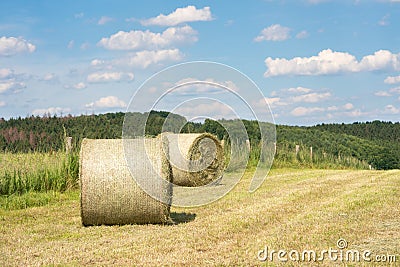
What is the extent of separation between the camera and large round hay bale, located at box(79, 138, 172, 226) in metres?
8.16

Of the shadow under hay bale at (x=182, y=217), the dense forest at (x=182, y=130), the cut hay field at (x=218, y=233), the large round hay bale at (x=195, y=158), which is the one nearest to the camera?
the cut hay field at (x=218, y=233)

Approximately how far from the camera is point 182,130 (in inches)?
664

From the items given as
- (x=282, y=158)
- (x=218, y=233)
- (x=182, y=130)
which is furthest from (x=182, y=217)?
(x=282, y=158)

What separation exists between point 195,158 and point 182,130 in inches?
104

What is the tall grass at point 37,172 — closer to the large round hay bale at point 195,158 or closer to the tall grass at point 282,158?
the large round hay bale at point 195,158

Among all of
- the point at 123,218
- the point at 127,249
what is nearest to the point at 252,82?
the point at 123,218

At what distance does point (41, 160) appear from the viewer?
12.7m

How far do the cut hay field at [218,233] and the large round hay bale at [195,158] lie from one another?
2.96 meters

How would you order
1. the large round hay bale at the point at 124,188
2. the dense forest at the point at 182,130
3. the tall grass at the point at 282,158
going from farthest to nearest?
the tall grass at the point at 282,158 < the dense forest at the point at 182,130 < the large round hay bale at the point at 124,188

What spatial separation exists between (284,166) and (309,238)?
49.6ft

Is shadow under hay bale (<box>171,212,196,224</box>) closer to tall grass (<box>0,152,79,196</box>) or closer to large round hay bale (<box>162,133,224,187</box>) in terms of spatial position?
tall grass (<box>0,152,79,196</box>)

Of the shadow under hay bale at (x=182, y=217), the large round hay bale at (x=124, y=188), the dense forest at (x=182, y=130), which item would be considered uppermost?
the dense forest at (x=182, y=130)

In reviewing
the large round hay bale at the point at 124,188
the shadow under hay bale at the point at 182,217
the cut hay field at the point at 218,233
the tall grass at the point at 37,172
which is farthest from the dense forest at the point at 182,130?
the cut hay field at the point at 218,233

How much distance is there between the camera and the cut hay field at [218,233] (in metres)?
6.16
